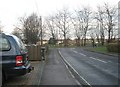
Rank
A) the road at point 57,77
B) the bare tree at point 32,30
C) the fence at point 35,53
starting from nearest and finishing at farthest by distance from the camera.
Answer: the road at point 57,77
the fence at point 35,53
the bare tree at point 32,30

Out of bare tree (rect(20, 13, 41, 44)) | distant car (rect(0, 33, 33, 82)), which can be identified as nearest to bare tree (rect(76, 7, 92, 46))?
bare tree (rect(20, 13, 41, 44))

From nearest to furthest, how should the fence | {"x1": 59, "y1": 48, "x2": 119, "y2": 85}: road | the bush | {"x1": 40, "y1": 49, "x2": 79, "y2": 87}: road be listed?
{"x1": 40, "y1": 49, "x2": 79, "y2": 87}: road < {"x1": 59, "y1": 48, "x2": 119, "y2": 85}: road < the fence < the bush

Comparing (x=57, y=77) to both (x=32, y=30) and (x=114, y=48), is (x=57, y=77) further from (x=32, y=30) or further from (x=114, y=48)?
(x=32, y=30)

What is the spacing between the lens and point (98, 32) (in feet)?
299

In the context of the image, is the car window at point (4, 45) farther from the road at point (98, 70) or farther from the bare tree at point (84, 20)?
the bare tree at point (84, 20)

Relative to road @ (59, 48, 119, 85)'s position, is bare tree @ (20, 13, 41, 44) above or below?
above

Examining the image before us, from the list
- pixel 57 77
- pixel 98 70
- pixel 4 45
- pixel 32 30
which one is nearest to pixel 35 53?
pixel 98 70

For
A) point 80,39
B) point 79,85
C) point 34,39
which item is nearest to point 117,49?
point 34,39

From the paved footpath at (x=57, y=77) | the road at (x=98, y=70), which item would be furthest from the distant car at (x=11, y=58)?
the road at (x=98, y=70)

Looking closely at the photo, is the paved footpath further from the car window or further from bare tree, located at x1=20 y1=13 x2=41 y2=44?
bare tree, located at x1=20 y1=13 x2=41 y2=44

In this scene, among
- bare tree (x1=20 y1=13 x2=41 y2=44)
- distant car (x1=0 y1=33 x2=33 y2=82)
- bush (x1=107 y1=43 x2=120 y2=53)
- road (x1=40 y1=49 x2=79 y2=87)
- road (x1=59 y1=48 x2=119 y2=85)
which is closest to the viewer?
distant car (x1=0 y1=33 x2=33 y2=82)

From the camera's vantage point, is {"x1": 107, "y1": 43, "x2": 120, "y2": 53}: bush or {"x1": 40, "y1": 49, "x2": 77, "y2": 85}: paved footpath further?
{"x1": 107, "y1": 43, "x2": 120, "y2": 53}: bush

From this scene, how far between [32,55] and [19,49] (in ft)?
43.8

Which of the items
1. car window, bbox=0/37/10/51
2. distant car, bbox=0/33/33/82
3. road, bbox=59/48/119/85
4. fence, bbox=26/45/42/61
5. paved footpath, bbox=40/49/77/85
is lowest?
road, bbox=59/48/119/85
